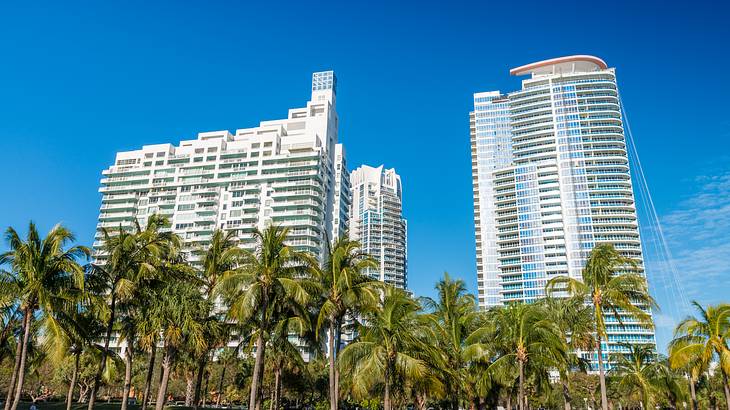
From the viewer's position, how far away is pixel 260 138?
134 meters

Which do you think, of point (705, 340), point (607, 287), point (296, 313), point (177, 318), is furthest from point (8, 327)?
point (705, 340)

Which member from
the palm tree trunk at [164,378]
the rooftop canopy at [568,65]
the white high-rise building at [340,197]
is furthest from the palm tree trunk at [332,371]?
the rooftop canopy at [568,65]

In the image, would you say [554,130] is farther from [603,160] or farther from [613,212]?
[613,212]

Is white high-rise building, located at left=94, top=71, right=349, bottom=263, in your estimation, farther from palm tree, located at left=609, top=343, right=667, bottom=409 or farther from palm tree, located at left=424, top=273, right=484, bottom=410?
palm tree, located at left=424, top=273, right=484, bottom=410

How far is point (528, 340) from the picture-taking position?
32344 mm

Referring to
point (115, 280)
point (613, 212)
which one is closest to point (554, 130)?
point (613, 212)

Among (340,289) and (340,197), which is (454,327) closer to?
(340,289)

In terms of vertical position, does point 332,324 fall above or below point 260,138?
below

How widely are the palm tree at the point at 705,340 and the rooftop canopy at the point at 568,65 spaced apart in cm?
14536

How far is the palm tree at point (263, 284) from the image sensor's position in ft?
99.3

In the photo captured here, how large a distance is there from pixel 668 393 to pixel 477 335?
1400 inches

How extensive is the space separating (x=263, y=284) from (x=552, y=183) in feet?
440

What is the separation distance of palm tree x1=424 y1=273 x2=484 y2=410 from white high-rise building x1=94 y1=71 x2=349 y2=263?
81214mm

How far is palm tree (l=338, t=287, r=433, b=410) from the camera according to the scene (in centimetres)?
2848
